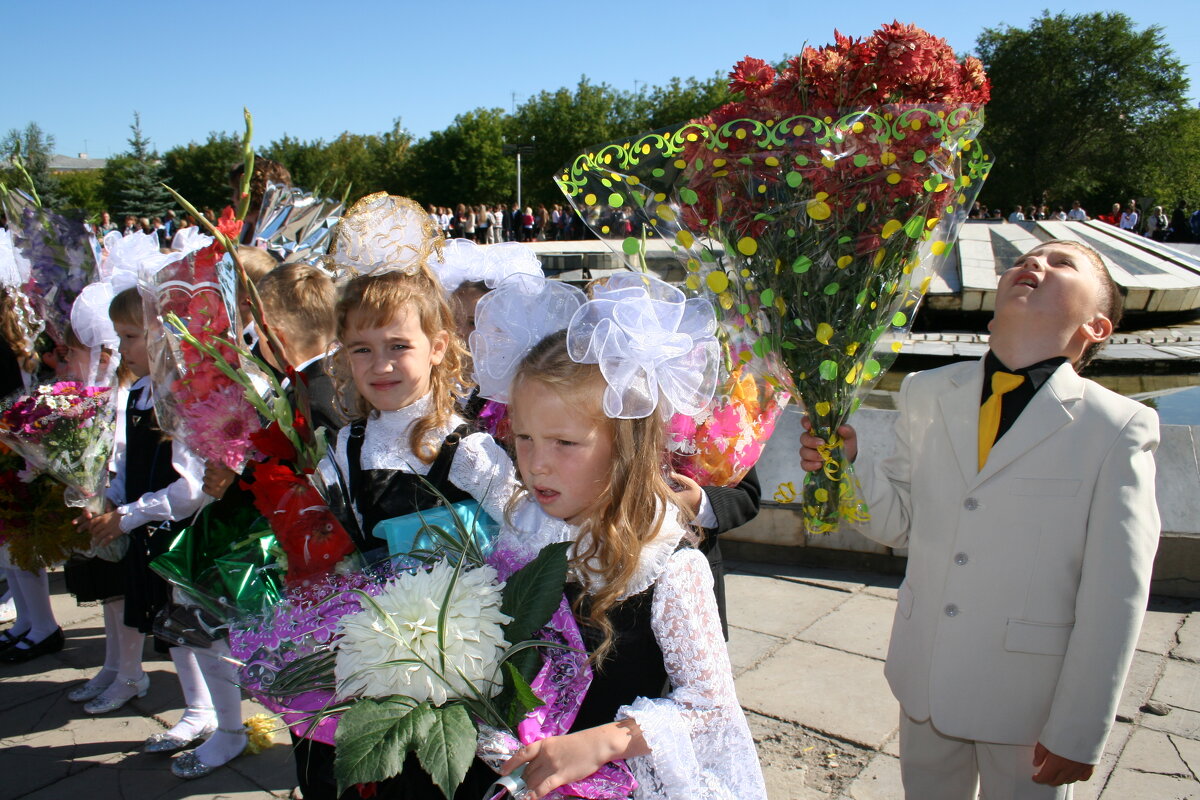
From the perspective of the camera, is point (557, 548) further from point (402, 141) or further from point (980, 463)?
point (402, 141)

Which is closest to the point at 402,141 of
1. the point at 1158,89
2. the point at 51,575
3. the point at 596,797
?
the point at 1158,89

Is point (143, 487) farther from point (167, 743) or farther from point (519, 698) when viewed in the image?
point (519, 698)

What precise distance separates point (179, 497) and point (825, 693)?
261 cm

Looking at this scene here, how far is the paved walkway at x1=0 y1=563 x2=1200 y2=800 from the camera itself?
2.81 metres

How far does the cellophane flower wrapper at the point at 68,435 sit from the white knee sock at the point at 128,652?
597mm

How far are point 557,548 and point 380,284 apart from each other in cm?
118

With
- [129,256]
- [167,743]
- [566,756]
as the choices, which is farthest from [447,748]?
[129,256]

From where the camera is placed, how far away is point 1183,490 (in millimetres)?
3996

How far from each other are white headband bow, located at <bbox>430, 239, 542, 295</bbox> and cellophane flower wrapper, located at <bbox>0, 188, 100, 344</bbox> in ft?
6.32

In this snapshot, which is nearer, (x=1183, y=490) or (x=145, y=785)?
(x=145, y=785)

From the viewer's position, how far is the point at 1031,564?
76.8 inches

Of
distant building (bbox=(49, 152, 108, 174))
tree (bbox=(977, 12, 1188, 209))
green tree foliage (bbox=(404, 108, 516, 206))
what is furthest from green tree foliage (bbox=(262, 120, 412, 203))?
distant building (bbox=(49, 152, 108, 174))

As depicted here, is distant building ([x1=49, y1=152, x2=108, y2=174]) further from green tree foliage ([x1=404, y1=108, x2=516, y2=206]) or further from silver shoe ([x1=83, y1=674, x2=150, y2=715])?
silver shoe ([x1=83, y1=674, x2=150, y2=715])

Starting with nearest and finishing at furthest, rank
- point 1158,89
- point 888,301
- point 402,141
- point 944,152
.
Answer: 1. point 944,152
2. point 888,301
3. point 1158,89
4. point 402,141
